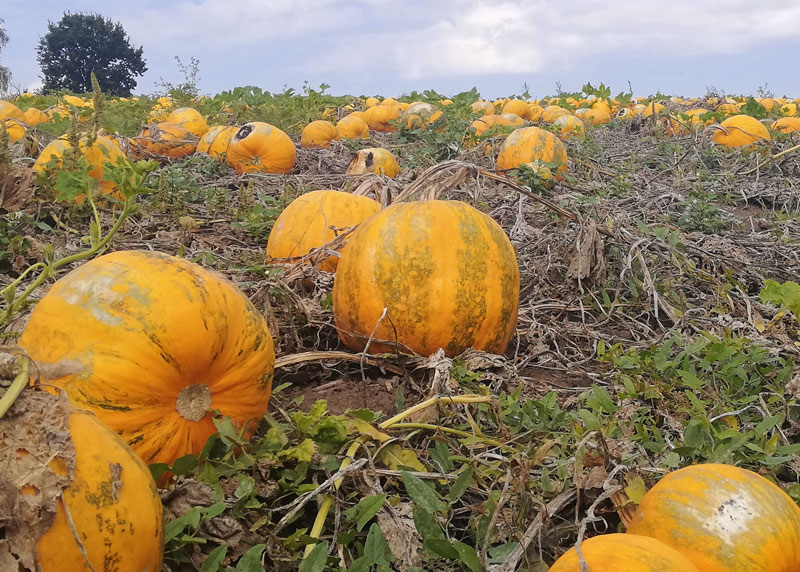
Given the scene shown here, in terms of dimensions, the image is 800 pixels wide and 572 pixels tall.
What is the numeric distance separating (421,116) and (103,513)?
412 inches

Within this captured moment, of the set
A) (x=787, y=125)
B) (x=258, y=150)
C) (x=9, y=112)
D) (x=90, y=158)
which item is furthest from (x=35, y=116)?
(x=787, y=125)

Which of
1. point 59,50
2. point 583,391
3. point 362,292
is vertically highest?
point 59,50

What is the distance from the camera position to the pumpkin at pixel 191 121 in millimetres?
10766

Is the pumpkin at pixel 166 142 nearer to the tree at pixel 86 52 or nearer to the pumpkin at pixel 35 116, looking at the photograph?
the pumpkin at pixel 35 116

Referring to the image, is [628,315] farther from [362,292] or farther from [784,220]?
[784,220]

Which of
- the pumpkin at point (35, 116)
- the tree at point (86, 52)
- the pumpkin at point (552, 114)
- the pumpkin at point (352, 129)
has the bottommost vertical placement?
the pumpkin at point (552, 114)

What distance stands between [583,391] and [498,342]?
0.48 meters

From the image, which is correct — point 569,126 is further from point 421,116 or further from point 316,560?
point 316,560

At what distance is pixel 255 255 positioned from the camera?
4.58 meters

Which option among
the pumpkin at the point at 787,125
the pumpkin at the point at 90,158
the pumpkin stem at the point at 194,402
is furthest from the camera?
the pumpkin at the point at 787,125

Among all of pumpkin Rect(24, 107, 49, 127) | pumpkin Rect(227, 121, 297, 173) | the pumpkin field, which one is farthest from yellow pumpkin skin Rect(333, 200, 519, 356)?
pumpkin Rect(24, 107, 49, 127)

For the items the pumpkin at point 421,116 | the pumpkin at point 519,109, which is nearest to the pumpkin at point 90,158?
the pumpkin at point 421,116

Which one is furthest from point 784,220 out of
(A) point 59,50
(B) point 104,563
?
(A) point 59,50

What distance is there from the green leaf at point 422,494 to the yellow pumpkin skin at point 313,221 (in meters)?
2.45
